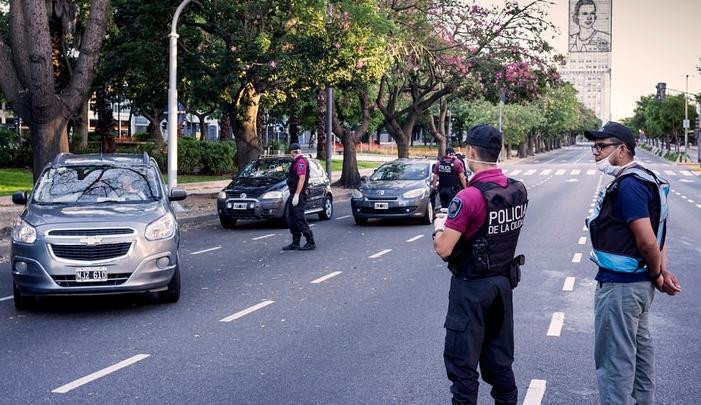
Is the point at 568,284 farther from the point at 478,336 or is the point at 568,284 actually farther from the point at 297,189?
the point at 478,336

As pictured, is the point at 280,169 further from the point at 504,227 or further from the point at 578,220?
the point at 504,227

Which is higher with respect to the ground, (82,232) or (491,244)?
(491,244)

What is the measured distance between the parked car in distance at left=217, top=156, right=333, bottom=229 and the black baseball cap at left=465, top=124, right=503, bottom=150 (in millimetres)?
13775

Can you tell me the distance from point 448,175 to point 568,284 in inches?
298

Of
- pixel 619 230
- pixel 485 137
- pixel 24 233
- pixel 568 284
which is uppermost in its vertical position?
pixel 485 137

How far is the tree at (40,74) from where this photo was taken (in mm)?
17141

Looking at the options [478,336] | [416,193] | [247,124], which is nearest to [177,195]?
[478,336]

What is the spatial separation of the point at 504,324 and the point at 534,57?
31.9 meters

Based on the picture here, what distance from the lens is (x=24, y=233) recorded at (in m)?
9.16

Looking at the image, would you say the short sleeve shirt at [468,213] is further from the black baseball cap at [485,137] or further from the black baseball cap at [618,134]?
the black baseball cap at [618,134]

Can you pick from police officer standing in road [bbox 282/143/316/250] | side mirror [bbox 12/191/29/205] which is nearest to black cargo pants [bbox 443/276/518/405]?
side mirror [bbox 12/191/29/205]

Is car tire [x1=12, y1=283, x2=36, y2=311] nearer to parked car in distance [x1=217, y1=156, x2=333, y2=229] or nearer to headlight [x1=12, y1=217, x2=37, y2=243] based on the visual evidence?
headlight [x1=12, y1=217, x2=37, y2=243]

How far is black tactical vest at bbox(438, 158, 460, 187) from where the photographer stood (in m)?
18.7

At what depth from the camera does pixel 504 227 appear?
4832mm
